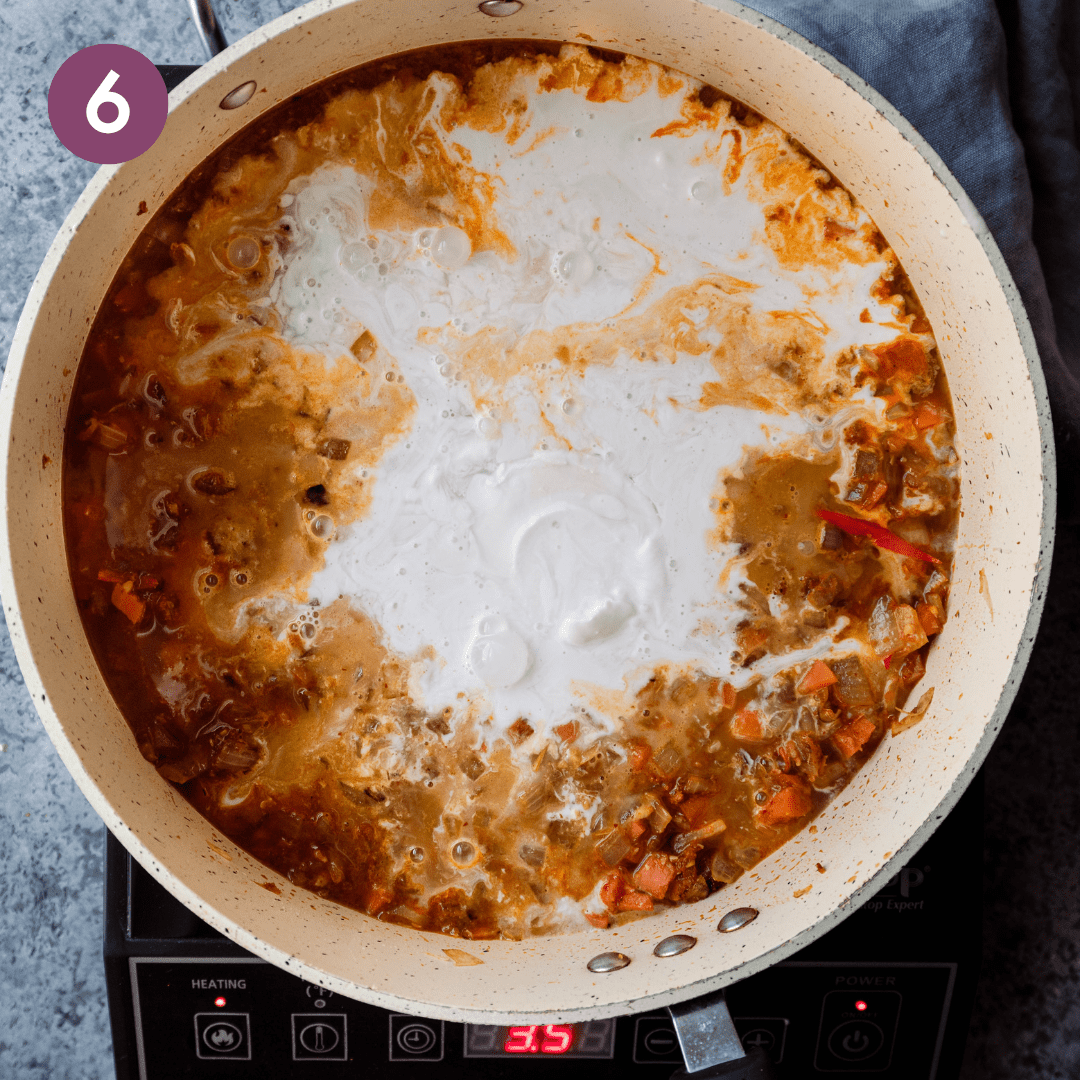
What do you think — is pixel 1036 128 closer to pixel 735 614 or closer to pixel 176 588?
pixel 735 614

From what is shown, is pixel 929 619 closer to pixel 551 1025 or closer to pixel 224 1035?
pixel 551 1025

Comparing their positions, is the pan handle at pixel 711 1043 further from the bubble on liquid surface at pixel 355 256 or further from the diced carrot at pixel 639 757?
the bubble on liquid surface at pixel 355 256

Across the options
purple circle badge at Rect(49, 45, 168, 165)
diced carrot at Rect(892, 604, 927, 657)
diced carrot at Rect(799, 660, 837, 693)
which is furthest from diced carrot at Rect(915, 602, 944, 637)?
purple circle badge at Rect(49, 45, 168, 165)

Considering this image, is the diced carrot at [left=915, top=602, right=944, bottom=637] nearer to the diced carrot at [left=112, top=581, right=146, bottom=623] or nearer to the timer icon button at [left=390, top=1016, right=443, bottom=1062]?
the timer icon button at [left=390, top=1016, right=443, bottom=1062]

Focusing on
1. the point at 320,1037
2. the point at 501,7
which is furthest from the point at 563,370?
the point at 320,1037

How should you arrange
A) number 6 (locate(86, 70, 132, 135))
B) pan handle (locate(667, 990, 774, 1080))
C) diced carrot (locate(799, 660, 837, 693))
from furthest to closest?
diced carrot (locate(799, 660, 837, 693)) → number 6 (locate(86, 70, 132, 135)) → pan handle (locate(667, 990, 774, 1080))

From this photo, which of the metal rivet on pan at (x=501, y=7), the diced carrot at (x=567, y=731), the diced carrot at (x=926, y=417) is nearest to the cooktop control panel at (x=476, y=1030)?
the diced carrot at (x=567, y=731)
